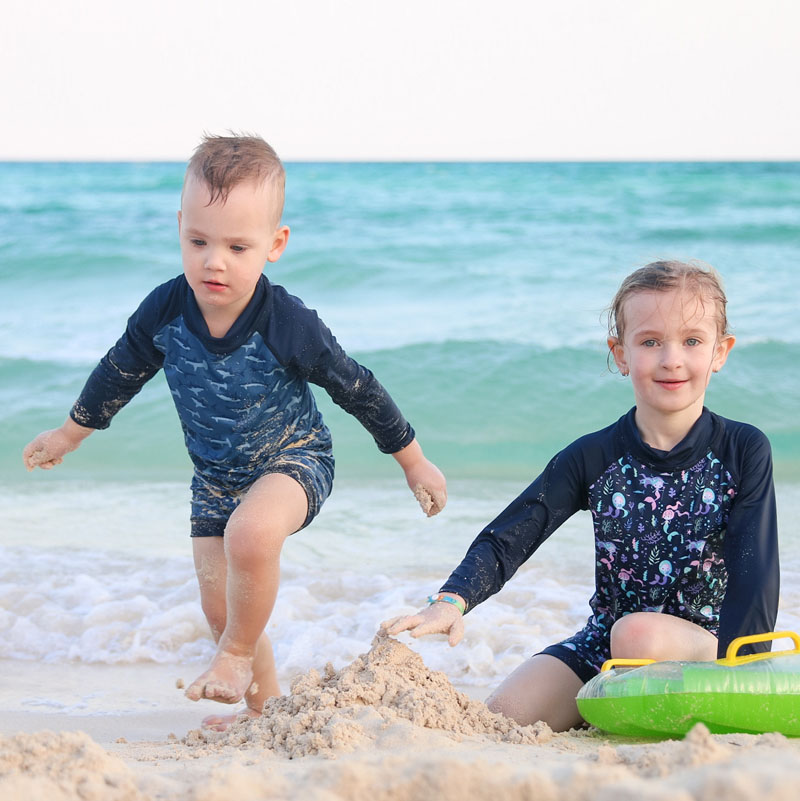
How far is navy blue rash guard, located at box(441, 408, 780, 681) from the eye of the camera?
8.86ft

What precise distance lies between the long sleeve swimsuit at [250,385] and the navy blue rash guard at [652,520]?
0.55 meters

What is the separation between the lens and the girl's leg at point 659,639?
2605mm

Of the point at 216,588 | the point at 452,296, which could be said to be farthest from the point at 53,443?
the point at 452,296

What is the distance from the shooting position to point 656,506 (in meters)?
2.78

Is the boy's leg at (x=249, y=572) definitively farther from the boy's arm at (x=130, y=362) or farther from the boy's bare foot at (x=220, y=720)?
the boy's arm at (x=130, y=362)

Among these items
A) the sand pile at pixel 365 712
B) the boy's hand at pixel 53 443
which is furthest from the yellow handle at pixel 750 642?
the boy's hand at pixel 53 443

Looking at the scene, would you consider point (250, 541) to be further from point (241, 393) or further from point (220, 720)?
point (220, 720)

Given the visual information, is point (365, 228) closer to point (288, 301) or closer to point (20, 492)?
point (20, 492)

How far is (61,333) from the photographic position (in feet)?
33.3

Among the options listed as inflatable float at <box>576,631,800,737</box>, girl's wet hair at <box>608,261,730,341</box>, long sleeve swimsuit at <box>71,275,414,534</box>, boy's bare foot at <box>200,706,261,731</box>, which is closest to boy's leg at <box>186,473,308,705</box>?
long sleeve swimsuit at <box>71,275,414,534</box>

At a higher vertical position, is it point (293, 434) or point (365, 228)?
point (365, 228)

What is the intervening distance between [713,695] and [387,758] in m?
0.82
